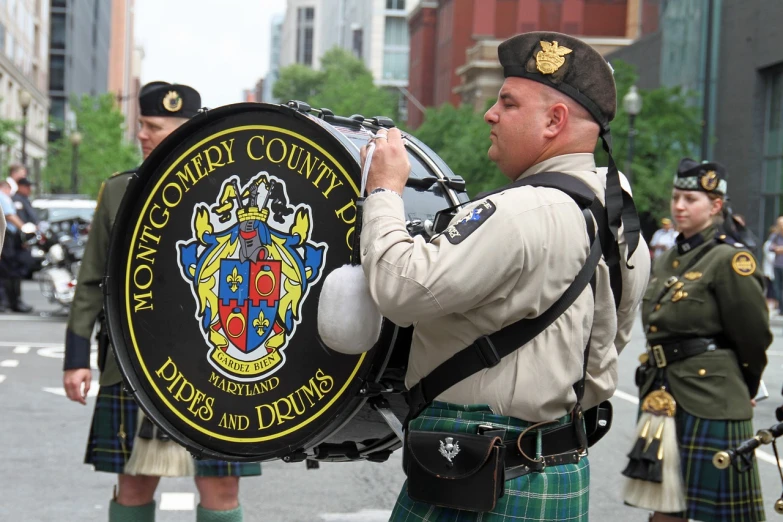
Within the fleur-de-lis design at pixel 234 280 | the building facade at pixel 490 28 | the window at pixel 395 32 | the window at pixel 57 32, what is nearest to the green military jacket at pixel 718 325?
the fleur-de-lis design at pixel 234 280

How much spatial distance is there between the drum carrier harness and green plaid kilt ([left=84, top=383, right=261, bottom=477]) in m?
1.78

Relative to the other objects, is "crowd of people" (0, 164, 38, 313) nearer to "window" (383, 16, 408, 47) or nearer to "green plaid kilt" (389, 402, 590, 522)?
"green plaid kilt" (389, 402, 590, 522)

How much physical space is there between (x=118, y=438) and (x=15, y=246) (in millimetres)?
13014

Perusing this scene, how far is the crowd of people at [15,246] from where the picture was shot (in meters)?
16.5

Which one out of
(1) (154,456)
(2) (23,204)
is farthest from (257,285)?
(2) (23,204)

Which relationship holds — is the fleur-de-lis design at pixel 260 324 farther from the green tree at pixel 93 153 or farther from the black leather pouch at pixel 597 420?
the green tree at pixel 93 153

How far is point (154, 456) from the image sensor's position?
443 centimetres

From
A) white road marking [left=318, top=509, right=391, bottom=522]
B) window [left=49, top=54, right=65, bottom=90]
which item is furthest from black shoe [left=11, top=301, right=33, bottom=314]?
window [left=49, top=54, right=65, bottom=90]

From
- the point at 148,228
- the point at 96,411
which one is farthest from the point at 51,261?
the point at 148,228

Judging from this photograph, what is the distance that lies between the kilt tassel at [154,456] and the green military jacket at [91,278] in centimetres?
27

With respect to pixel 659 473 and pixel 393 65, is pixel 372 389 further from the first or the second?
pixel 393 65

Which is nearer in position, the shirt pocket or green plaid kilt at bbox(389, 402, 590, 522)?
green plaid kilt at bbox(389, 402, 590, 522)

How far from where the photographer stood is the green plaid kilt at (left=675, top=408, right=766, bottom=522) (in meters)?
5.12

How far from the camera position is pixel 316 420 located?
111 inches
